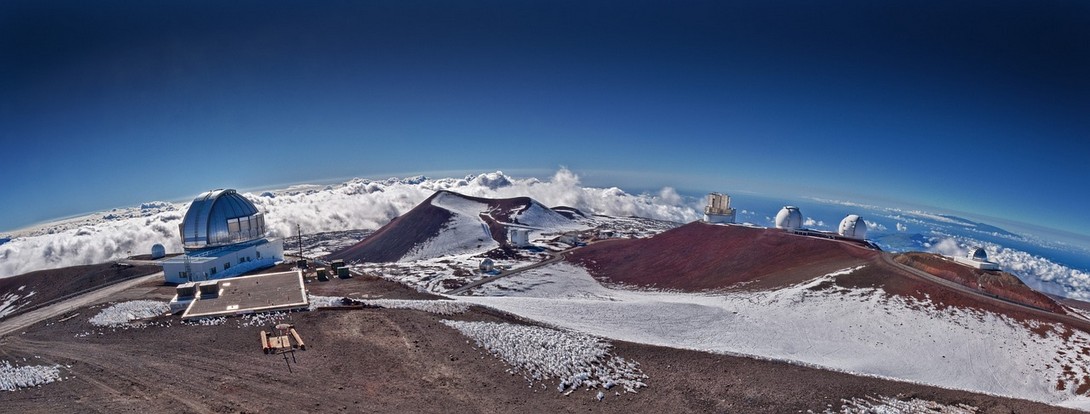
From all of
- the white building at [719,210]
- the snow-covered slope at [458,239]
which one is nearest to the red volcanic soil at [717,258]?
the white building at [719,210]

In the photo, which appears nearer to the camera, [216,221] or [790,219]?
[216,221]

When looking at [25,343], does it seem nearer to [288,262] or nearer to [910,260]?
[288,262]

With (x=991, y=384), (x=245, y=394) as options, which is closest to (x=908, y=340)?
(x=991, y=384)

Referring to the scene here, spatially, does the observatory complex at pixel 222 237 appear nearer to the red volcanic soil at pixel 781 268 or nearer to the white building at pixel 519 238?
the white building at pixel 519 238

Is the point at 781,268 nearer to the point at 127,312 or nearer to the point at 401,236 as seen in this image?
the point at 127,312

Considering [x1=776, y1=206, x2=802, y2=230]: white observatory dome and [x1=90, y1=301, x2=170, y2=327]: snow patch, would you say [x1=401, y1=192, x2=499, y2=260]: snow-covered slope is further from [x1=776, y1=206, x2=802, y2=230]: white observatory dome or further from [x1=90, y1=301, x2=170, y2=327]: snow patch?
[x1=90, y1=301, x2=170, y2=327]: snow patch

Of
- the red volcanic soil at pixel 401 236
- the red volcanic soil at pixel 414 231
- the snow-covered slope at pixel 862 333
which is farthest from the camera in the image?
the red volcanic soil at pixel 414 231

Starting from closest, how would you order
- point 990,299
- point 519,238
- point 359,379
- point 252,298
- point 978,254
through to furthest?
point 359,379
point 252,298
point 990,299
point 978,254
point 519,238

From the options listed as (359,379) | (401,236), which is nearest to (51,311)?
(359,379)
